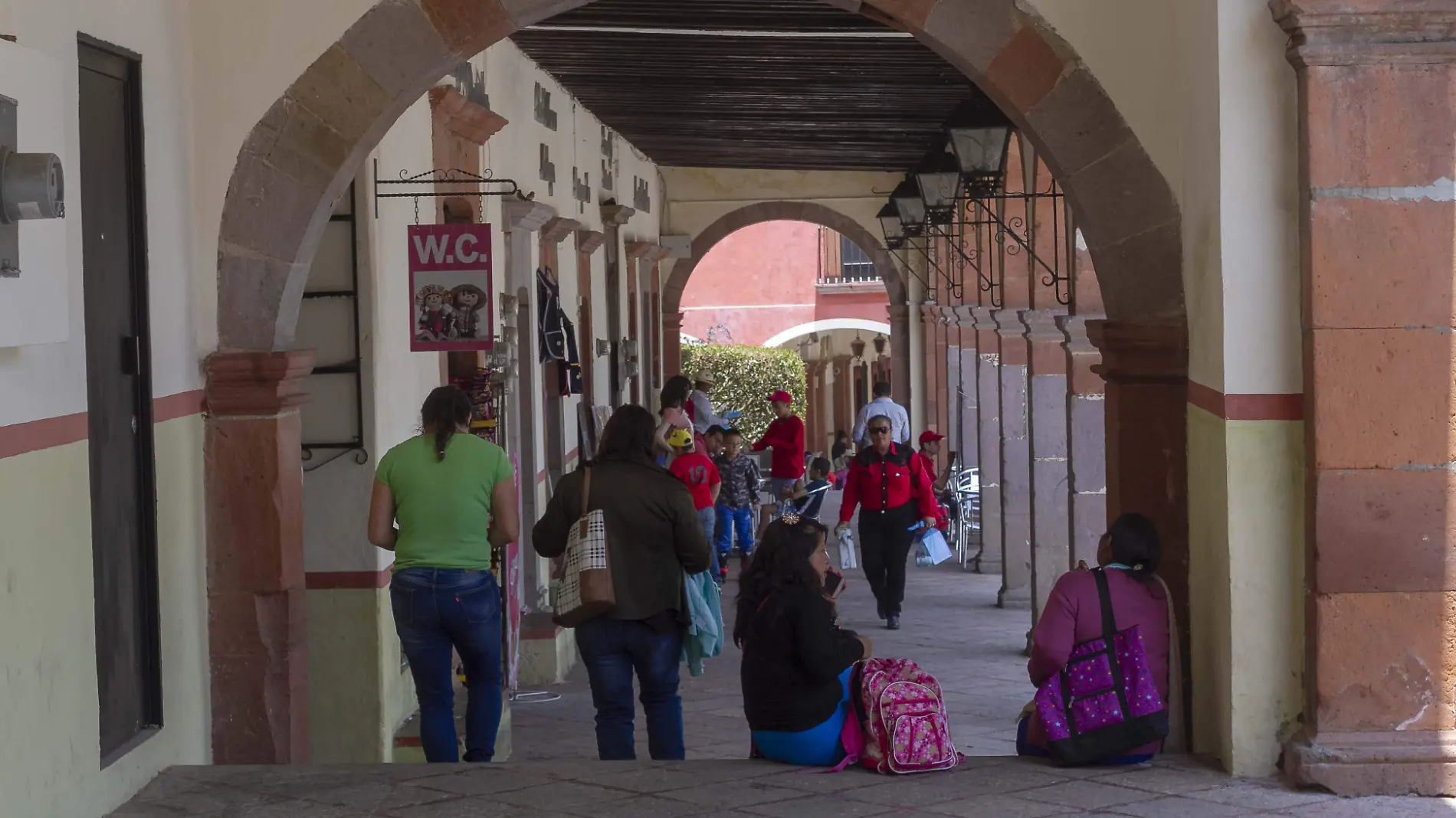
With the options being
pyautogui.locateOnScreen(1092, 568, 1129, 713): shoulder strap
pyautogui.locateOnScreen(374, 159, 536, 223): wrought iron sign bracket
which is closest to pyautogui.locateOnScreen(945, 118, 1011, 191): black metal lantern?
pyautogui.locateOnScreen(374, 159, 536, 223): wrought iron sign bracket

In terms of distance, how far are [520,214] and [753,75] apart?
219 centimetres

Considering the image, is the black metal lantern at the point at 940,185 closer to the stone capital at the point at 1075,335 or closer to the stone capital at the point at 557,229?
the stone capital at the point at 1075,335

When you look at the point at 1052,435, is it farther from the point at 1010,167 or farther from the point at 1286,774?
the point at 1286,774

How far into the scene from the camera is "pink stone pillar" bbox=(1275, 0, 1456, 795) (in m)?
4.43

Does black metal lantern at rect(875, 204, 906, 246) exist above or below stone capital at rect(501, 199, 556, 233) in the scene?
above

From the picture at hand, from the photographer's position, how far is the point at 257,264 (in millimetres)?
5383

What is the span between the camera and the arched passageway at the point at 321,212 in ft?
17.1

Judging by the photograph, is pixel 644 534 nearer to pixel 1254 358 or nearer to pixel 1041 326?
pixel 1254 358

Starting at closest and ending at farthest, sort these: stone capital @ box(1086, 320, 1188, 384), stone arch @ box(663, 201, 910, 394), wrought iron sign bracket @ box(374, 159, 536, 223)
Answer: stone capital @ box(1086, 320, 1188, 384)
wrought iron sign bracket @ box(374, 159, 536, 223)
stone arch @ box(663, 201, 910, 394)

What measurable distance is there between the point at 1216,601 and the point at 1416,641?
0.54 m

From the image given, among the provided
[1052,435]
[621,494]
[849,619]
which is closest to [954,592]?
[849,619]

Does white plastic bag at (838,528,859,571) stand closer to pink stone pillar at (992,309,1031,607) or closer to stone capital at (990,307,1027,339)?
pink stone pillar at (992,309,1031,607)

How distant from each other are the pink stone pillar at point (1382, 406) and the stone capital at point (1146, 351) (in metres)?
0.71

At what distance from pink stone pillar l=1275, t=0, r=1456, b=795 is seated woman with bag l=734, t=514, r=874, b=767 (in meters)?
1.24
